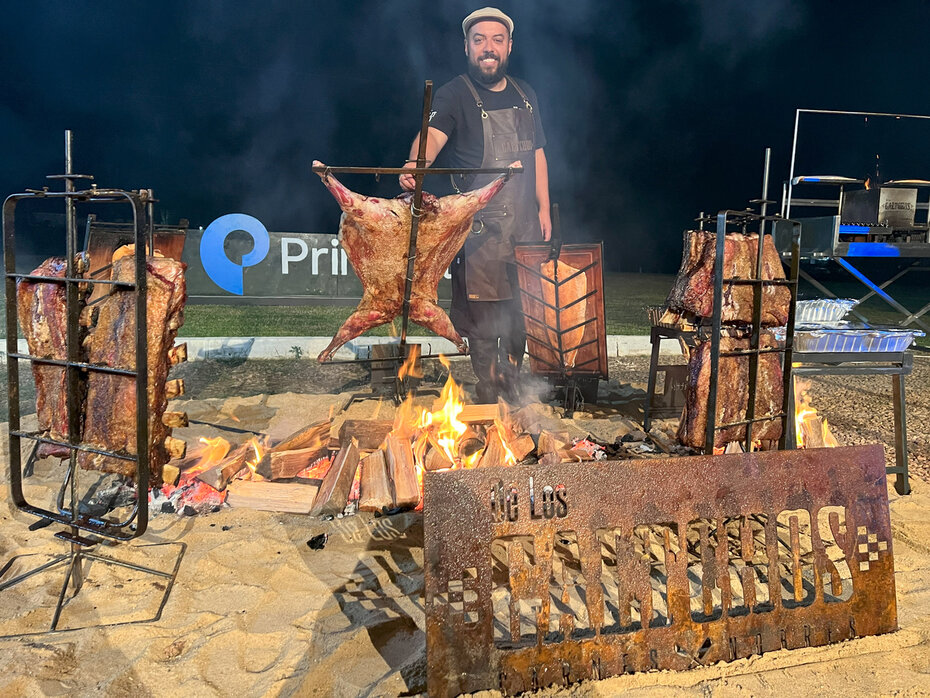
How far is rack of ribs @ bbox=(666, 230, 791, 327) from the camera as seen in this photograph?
3.80 meters

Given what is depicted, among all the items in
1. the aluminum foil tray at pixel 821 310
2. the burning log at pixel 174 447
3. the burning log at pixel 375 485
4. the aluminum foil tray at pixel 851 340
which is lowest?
the burning log at pixel 375 485

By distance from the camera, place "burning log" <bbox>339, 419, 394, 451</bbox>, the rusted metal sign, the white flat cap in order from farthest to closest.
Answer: the white flat cap, "burning log" <bbox>339, 419, 394, 451</bbox>, the rusted metal sign

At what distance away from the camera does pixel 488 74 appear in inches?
237

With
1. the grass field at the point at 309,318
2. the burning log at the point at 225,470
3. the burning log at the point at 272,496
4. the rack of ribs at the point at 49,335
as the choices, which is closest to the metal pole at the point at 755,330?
the burning log at the point at 272,496

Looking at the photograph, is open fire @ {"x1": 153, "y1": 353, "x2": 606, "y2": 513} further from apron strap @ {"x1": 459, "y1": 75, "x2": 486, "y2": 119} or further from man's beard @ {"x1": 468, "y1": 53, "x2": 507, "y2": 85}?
man's beard @ {"x1": 468, "y1": 53, "x2": 507, "y2": 85}

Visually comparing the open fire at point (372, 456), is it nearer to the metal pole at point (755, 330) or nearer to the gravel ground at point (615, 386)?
the metal pole at point (755, 330)

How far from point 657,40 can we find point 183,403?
88.7 feet

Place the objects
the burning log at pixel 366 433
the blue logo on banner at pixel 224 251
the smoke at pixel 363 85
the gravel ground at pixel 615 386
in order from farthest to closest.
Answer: the smoke at pixel 363 85 < the blue logo on banner at pixel 224 251 < the gravel ground at pixel 615 386 < the burning log at pixel 366 433

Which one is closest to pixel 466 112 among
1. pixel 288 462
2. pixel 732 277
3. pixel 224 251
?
pixel 732 277

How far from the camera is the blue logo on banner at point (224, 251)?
13.0 metres

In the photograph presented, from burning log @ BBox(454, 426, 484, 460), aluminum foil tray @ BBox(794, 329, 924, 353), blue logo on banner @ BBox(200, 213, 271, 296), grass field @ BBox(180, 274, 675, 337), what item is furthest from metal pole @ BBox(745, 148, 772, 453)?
blue logo on banner @ BBox(200, 213, 271, 296)

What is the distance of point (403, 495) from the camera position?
4027 mm

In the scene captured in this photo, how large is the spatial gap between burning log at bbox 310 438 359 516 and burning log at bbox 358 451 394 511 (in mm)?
98

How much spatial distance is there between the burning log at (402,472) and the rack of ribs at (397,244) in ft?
2.96
